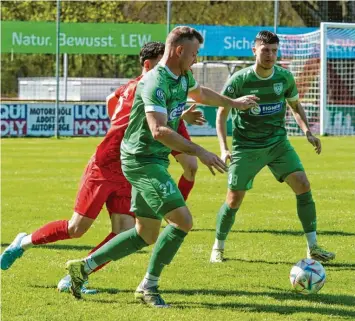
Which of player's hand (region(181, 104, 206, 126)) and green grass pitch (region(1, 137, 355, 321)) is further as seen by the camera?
player's hand (region(181, 104, 206, 126))

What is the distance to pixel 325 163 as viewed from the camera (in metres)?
19.0

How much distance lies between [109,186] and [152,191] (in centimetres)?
81

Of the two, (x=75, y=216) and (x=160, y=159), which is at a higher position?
(x=160, y=159)

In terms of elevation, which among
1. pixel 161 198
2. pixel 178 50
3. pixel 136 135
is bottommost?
pixel 161 198

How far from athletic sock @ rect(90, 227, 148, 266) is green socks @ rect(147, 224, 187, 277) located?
18cm

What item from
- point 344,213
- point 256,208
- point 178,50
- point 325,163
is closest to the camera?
point 178,50

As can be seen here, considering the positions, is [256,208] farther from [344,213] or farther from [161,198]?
[161,198]

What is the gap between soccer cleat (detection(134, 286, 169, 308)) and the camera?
6.46 m

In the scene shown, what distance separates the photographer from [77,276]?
6.68m

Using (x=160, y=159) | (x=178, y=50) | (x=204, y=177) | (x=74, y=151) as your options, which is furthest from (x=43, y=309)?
(x=74, y=151)

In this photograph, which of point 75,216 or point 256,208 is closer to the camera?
point 75,216

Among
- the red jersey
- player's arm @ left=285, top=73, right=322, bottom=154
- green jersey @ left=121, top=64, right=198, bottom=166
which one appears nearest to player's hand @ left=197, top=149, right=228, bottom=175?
green jersey @ left=121, top=64, right=198, bottom=166

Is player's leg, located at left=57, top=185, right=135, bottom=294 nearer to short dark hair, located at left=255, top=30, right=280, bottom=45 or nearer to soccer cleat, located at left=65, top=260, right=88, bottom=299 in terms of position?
soccer cleat, located at left=65, top=260, right=88, bottom=299

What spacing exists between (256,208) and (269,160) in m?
4.05
